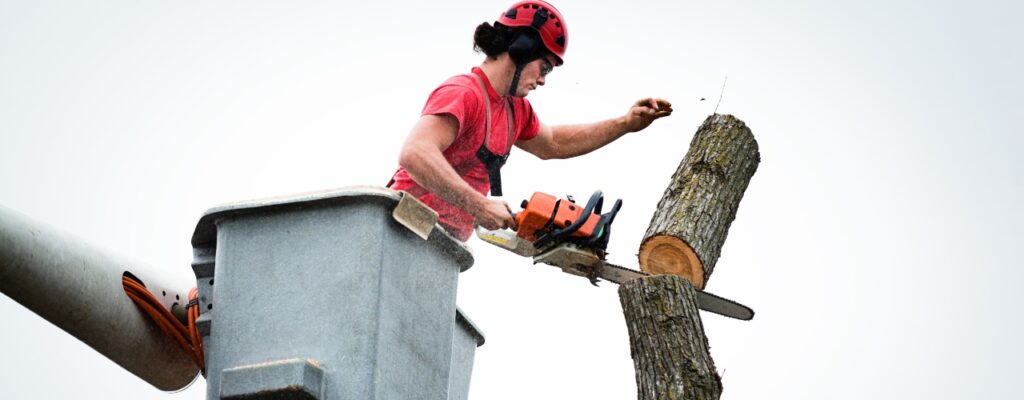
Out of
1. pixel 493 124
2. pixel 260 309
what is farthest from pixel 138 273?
pixel 493 124

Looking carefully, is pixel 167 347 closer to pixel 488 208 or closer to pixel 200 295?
pixel 200 295

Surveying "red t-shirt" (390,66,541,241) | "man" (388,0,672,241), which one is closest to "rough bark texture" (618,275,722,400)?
"man" (388,0,672,241)

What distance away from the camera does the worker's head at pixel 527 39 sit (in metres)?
7.47

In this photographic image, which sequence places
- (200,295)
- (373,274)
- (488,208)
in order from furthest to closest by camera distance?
(488,208), (200,295), (373,274)

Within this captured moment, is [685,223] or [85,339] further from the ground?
[685,223]

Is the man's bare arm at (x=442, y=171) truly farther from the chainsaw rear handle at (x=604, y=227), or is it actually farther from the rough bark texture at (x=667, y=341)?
the rough bark texture at (x=667, y=341)

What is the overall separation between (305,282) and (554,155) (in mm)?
2494

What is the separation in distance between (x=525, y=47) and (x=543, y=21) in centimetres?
16

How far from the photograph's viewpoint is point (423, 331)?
6180 mm

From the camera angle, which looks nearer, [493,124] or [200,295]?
[200,295]

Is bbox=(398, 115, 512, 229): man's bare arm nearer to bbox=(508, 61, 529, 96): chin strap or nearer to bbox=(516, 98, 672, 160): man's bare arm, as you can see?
bbox=(508, 61, 529, 96): chin strap

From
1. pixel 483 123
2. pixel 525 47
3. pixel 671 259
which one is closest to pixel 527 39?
pixel 525 47

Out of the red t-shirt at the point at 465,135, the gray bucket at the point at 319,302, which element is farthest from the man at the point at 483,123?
the gray bucket at the point at 319,302

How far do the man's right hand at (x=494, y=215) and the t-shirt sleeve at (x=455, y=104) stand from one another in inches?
13.2
